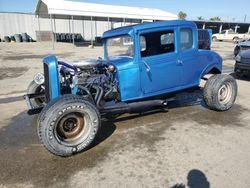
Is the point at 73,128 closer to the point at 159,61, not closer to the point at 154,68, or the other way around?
the point at 154,68

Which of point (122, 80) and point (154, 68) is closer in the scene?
point (122, 80)

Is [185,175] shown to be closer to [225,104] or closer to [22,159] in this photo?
[22,159]

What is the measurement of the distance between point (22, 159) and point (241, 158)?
10.7 ft

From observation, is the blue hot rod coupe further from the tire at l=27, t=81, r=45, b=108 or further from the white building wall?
the white building wall

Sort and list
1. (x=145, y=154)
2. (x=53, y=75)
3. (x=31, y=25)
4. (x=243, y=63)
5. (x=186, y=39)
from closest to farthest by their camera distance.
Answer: (x=145, y=154) < (x=53, y=75) < (x=186, y=39) < (x=243, y=63) < (x=31, y=25)

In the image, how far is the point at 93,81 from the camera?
4492 mm

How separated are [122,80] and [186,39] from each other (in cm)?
176

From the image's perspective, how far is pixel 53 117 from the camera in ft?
11.5

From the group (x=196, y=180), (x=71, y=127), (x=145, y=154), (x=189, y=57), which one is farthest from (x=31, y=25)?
(x=196, y=180)

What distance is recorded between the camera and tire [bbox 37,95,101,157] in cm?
347

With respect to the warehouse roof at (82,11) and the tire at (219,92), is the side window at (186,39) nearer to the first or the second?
the tire at (219,92)

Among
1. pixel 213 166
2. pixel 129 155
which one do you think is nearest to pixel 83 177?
pixel 129 155

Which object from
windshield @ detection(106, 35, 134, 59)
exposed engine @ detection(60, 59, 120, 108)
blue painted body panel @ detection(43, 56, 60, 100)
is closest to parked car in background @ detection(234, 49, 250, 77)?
windshield @ detection(106, 35, 134, 59)

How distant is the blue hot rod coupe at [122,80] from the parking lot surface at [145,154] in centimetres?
34
